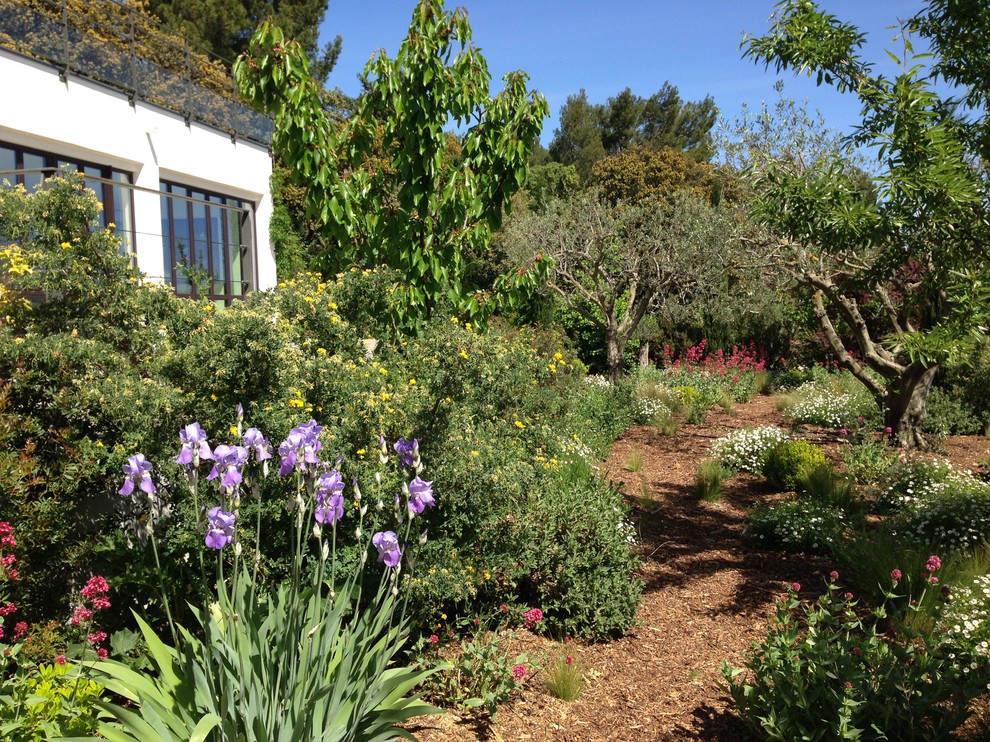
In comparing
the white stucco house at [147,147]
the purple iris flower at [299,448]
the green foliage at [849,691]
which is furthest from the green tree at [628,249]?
the purple iris flower at [299,448]

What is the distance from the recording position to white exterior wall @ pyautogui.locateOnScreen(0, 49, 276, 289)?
12.1 metres

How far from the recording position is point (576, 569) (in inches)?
180

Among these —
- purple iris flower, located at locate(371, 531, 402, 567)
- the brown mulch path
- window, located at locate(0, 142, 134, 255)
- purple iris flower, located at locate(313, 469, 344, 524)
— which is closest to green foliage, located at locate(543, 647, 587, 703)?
the brown mulch path

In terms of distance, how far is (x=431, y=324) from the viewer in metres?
6.80

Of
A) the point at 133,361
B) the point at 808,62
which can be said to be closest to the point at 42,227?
the point at 133,361

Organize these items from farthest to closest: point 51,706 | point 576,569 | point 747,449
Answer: point 747,449
point 576,569
point 51,706

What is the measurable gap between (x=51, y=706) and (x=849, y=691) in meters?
3.10

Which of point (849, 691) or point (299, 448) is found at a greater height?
point (299, 448)

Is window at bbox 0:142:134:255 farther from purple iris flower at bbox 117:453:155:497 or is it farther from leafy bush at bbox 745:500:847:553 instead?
purple iris flower at bbox 117:453:155:497

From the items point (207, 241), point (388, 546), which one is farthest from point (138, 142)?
point (388, 546)

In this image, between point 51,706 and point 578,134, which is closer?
point 51,706

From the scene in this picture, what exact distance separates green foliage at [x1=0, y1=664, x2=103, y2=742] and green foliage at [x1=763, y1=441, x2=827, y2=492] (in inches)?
266

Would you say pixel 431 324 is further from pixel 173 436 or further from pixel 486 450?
pixel 173 436

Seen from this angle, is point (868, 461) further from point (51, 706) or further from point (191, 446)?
point (51, 706)
